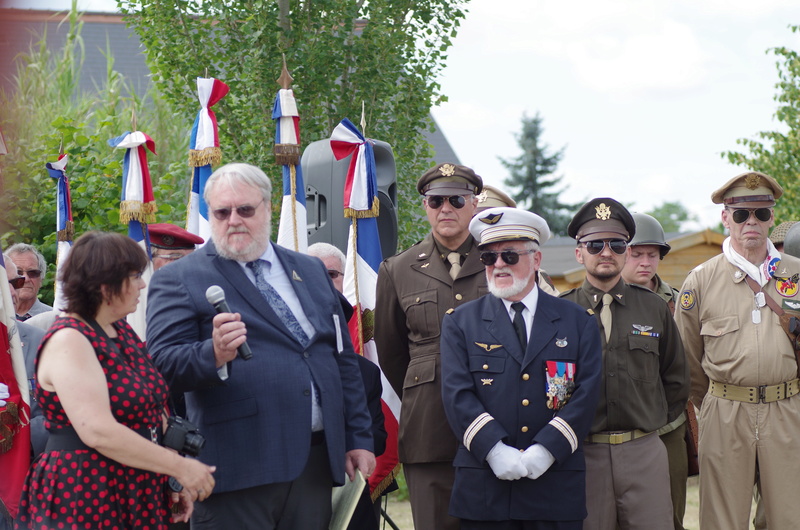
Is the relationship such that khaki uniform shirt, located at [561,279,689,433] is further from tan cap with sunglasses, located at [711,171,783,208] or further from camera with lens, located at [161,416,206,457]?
camera with lens, located at [161,416,206,457]

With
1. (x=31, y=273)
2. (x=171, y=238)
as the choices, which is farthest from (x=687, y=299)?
(x=31, y=273)

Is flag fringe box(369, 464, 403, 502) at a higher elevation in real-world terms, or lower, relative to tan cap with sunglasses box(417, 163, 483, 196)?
lower

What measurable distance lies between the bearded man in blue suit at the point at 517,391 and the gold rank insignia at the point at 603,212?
0.63 metres

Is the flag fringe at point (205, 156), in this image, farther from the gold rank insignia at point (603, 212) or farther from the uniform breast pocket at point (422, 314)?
the gold rank insignia at point (603, 212)

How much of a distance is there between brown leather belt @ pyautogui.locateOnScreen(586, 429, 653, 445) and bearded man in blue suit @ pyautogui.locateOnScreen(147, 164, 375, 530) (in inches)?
58.5

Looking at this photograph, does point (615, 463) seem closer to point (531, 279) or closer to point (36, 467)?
point (531, 279)

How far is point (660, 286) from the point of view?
627 cm

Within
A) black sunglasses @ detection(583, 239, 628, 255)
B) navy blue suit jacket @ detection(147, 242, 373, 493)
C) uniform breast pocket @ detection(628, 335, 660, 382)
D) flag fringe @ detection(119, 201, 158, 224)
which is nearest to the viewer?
navy blue suit jacket @ detection(147, 242, 373, 493)

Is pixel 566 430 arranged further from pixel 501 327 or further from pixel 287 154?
pixel 287 154

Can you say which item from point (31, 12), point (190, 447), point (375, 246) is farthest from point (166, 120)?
point (31, 12)

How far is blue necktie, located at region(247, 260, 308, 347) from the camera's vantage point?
10.9ft

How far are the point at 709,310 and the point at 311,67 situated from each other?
152 inches

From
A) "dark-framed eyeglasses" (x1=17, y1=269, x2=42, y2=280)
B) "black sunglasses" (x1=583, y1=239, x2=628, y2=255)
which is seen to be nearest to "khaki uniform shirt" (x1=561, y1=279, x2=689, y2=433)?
"black sunglasses" (x1=583, y1=239, x2=628, y2=255)

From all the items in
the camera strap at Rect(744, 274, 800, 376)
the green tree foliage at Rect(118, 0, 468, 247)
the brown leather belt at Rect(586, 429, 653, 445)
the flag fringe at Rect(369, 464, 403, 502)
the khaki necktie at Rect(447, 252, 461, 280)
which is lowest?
the flag fringe at Rect(369, 464, 403, 502)
